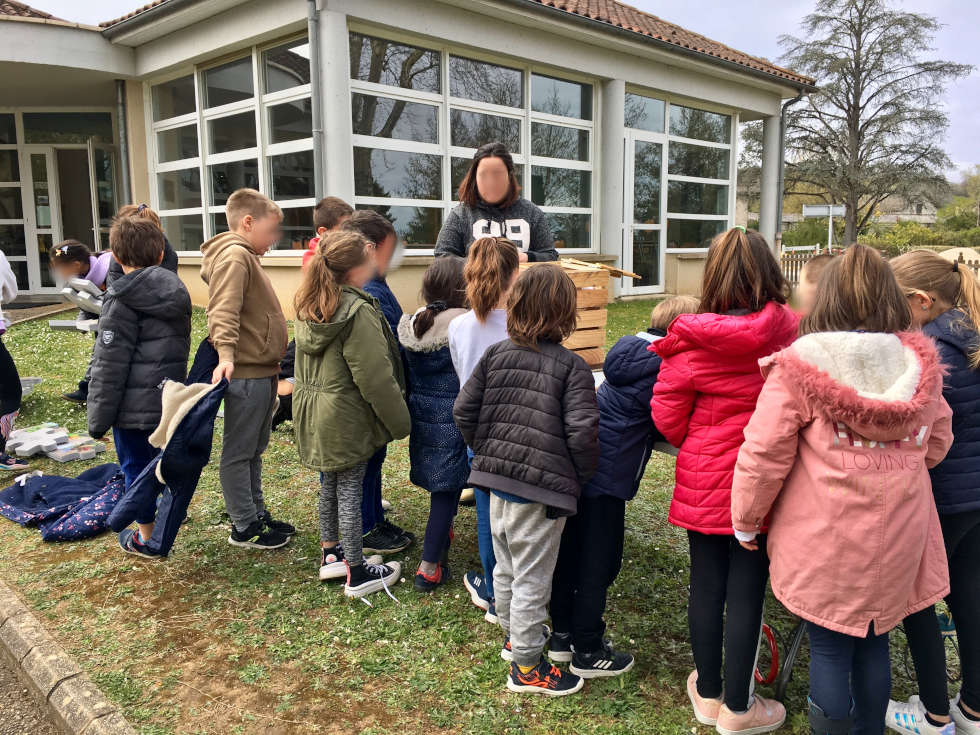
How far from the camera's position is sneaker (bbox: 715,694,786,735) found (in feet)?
7.91

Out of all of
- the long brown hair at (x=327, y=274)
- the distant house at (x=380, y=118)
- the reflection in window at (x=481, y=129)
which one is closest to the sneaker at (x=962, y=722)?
the long brown hair at (x=327, y=274)

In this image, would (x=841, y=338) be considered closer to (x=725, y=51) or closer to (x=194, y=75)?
(x=194, y=75)

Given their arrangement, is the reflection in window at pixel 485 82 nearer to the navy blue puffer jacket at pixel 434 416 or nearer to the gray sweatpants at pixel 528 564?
the navy blue puffer jacket at pixel 434 416

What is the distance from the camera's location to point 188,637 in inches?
122

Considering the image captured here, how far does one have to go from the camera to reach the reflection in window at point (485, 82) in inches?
448

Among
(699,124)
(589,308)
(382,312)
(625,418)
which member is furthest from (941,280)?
(699,124)

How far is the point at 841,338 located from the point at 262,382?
2.77 m

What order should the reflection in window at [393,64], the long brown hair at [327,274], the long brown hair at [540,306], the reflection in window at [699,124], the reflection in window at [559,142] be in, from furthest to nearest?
the reflection in window at [699,124] < the reflection in window at [559,142] < the reflection in window at [393,64] < the long brown hair at [327,274] < the long brown hair at [540,306]

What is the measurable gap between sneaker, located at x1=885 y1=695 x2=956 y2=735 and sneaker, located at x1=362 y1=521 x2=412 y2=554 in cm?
229

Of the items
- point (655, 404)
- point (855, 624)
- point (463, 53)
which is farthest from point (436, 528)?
point (463, 53)

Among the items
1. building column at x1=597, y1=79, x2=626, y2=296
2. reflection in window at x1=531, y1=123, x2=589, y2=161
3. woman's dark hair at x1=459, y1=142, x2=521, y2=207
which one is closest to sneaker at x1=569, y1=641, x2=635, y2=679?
woman's dark hair at x1=459, y1=142, x2=521, y2=207

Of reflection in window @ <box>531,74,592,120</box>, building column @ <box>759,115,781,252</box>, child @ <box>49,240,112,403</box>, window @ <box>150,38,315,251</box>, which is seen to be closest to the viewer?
child @ <box>49,240,112,403</box>

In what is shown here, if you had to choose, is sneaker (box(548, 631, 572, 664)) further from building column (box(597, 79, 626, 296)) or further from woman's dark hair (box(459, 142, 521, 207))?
building column (box(597, 79, 626, 296))

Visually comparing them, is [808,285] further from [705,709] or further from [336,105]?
[336,105]
